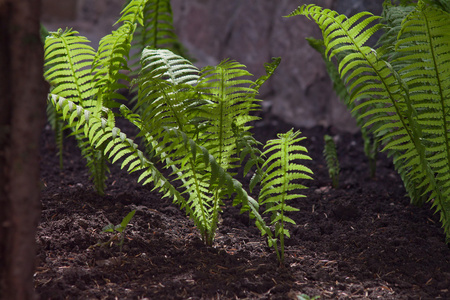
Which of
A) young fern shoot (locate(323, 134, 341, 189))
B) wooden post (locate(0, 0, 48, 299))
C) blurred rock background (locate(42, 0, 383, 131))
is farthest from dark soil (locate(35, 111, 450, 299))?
blurred rock background (locate(42, 0, 383, 131))

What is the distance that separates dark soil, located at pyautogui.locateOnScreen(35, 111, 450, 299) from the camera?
191 cm

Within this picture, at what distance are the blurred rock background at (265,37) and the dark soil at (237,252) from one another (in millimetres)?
1655

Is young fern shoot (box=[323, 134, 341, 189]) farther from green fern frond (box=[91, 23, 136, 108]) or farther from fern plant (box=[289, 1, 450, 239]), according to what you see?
green fern frond (box=[91, 23, 136, 108])

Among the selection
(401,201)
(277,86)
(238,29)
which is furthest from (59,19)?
(401,201)

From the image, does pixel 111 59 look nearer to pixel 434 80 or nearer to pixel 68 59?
pixel 68 59

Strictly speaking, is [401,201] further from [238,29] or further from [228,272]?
[238,29]

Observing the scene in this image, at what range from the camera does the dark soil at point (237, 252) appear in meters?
1.91

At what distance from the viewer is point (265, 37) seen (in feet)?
15.9

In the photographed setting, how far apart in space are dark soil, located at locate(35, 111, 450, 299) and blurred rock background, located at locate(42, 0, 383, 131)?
1655 mm

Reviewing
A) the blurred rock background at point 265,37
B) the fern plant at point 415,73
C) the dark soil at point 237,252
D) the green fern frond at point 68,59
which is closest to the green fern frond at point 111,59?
the green fern frond at point 68,59

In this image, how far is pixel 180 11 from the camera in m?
5.53

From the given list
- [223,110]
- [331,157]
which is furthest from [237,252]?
[331,157]

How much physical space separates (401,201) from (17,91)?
7.86 feet

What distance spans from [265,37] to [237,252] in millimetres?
3152
